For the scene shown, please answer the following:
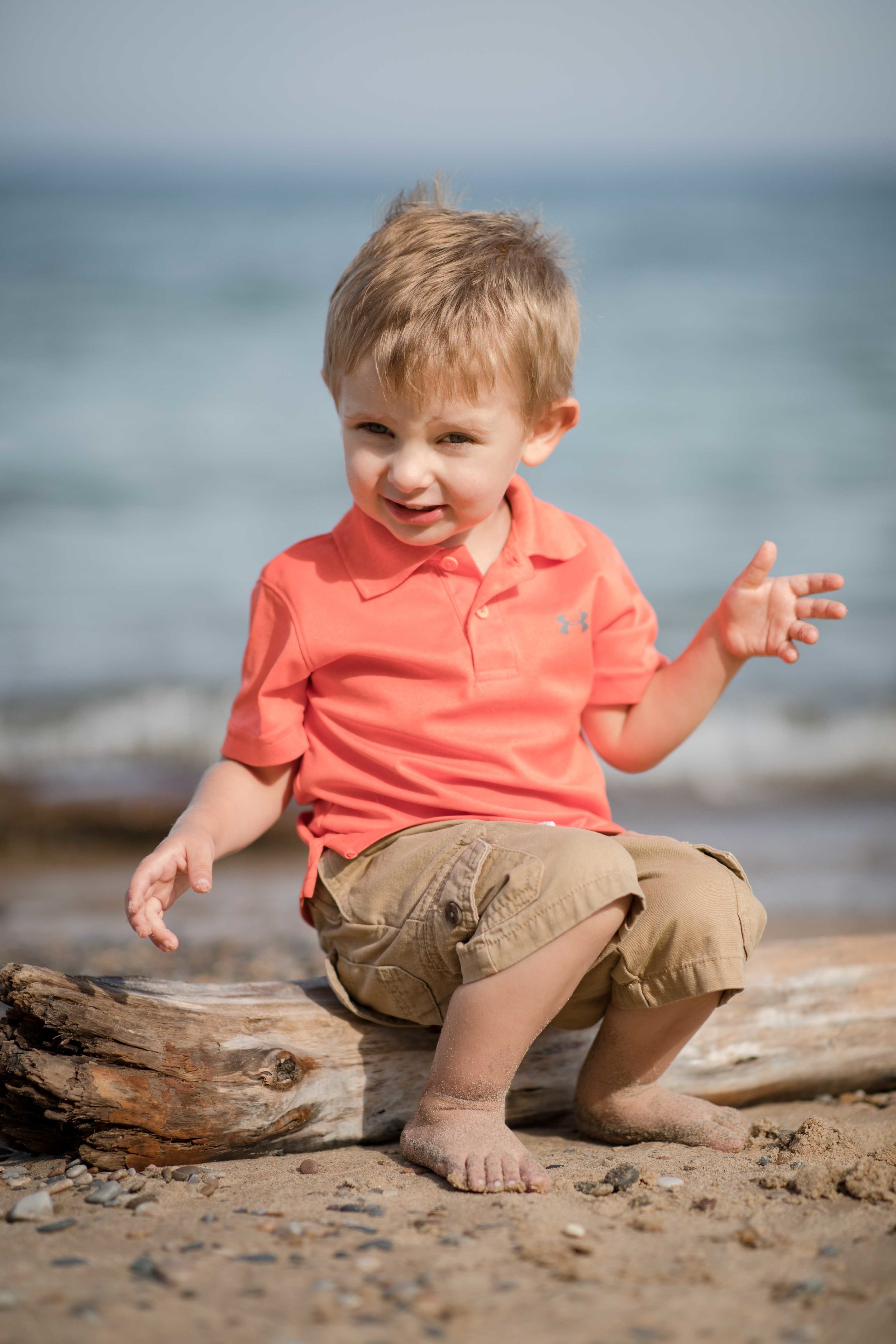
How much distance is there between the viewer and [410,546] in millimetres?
2525

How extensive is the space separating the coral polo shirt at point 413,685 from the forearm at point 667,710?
185mm

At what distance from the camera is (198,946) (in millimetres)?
4324

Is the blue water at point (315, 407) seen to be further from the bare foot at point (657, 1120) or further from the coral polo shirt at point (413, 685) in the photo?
the bare foot at point (657, 1120)

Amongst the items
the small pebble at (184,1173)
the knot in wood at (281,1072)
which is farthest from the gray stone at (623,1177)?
the small pebble at (184,1173)

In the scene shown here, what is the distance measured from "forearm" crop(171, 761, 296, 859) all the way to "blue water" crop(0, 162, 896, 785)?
5.06 m

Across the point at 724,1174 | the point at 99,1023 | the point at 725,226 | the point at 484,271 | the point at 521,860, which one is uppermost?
the point at 725,226

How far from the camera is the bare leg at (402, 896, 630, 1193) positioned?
2.09 metres

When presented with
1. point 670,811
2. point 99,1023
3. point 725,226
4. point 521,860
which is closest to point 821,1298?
point 521,860

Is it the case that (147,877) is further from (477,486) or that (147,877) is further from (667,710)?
(667,710)

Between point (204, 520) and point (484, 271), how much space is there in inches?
344

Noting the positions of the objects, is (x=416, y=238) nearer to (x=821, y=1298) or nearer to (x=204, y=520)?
(x=821, y=1298)

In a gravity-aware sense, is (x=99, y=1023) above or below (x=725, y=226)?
below

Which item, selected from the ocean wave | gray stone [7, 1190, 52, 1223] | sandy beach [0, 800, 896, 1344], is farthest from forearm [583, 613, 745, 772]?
the ocean wave

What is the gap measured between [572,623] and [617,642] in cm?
16
